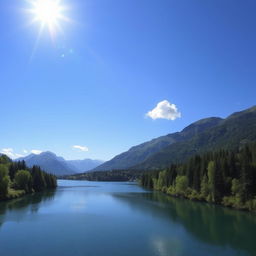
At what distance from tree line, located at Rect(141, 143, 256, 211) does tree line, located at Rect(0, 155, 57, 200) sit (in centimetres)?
6693

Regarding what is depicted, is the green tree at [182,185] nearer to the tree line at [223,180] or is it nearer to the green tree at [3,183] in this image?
the tree line at [223,180]

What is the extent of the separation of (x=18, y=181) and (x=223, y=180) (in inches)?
3451

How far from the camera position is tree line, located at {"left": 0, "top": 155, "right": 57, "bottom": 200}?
3767 inches

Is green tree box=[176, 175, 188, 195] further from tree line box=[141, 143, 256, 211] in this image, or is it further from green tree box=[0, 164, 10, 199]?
green tree box=[0, 164, 10, 199]

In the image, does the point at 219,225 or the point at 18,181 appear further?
the point at 18,181

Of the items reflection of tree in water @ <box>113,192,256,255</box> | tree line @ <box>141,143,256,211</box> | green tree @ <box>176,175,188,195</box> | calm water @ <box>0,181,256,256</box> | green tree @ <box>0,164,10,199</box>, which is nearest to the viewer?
calm water @ <box>0,181,256,256</box>

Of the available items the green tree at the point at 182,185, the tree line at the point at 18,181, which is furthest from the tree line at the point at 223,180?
the tree line at the point at 18,181

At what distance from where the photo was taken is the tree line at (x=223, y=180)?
258 feet

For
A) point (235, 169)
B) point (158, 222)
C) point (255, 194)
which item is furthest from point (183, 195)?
point (158, 222)

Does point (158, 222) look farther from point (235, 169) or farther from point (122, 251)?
point (235, 169)

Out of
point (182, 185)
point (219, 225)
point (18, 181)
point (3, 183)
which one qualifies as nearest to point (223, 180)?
point (182, 185)

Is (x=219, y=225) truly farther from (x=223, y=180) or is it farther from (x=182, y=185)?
(x=182, y=185)

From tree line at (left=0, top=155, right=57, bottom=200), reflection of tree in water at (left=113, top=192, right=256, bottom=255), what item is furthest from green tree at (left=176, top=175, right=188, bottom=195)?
tree line at (left=0, top=155, right=57, bottom=200)

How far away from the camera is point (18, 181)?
126 meters
